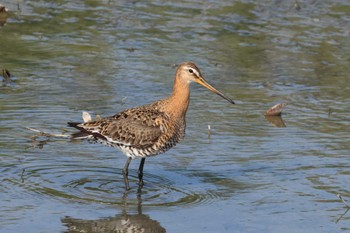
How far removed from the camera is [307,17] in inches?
765

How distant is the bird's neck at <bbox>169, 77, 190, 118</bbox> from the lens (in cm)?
1136

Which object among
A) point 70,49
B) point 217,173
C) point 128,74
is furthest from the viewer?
point 70,49

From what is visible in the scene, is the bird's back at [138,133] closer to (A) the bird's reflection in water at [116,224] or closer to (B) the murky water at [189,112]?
(B) the murky water at [189,112]

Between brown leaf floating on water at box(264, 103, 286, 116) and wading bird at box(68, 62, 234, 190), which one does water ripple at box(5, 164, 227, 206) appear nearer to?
wading bird at box(68, 62, 234, 190)

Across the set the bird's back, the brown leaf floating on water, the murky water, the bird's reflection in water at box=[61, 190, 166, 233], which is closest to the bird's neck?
the bird's back

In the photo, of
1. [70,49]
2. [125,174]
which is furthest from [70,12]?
[125,174]

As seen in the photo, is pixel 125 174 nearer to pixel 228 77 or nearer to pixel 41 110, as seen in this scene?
pixel 41 110

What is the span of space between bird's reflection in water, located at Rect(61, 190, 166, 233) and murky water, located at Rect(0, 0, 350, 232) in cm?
1

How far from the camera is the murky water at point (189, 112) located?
10.2m

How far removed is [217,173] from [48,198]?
2135 millimetres

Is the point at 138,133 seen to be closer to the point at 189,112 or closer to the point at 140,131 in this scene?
the point at 140,131

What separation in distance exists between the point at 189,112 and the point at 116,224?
4330 mm

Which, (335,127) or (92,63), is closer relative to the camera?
(335,127)

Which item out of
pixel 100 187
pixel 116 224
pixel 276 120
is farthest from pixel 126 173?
pixel 276 120
